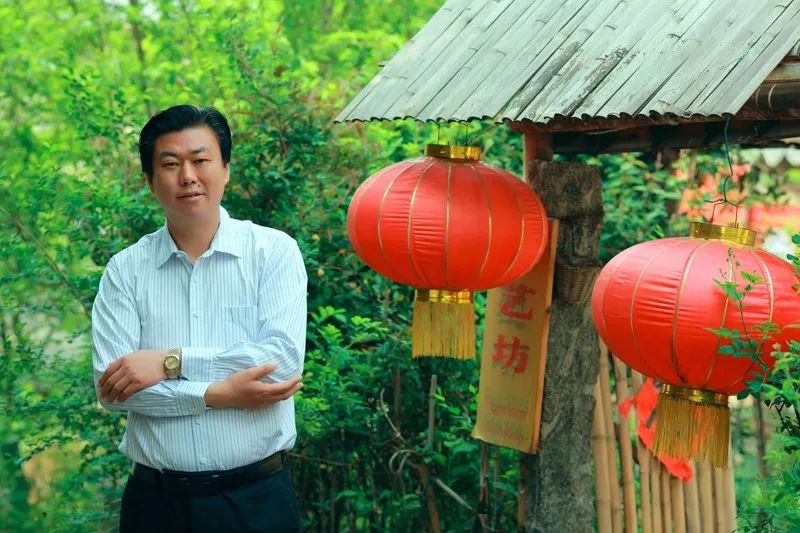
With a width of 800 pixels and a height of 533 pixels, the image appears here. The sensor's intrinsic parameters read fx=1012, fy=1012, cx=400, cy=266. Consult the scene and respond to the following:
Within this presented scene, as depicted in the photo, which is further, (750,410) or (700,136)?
(750,410)

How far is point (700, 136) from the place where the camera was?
3.98m

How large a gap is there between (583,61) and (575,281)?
110 cm

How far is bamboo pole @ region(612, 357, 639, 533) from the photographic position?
467 cm

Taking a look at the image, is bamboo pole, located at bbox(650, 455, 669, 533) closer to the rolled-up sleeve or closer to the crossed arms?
the crossed arms

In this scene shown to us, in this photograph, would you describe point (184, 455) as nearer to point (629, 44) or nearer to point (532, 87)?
point (532, 87)

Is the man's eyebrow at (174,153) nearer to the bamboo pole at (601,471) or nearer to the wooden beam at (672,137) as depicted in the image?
the wooden beam at (672,137)

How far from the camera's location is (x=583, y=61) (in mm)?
3588

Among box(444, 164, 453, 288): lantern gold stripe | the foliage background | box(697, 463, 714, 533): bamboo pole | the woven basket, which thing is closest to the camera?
box(444, 164, 453, 288): lantern gold stripe

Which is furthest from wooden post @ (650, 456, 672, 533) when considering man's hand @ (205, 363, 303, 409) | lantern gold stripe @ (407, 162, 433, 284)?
man's hand @ (205, 363, 303, 409)

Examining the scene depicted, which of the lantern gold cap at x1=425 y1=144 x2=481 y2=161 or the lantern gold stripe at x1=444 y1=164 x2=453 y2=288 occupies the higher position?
the lantern gold cap at x1=425 y1=144 x2=481 y2=161

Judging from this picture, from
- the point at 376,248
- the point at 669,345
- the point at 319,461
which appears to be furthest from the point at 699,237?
the point at 319,461

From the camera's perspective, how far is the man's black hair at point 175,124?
3164mm

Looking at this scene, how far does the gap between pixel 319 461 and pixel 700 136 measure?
102 inches

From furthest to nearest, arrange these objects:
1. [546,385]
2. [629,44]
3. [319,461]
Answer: [319,461], [546,385], [629,44]
